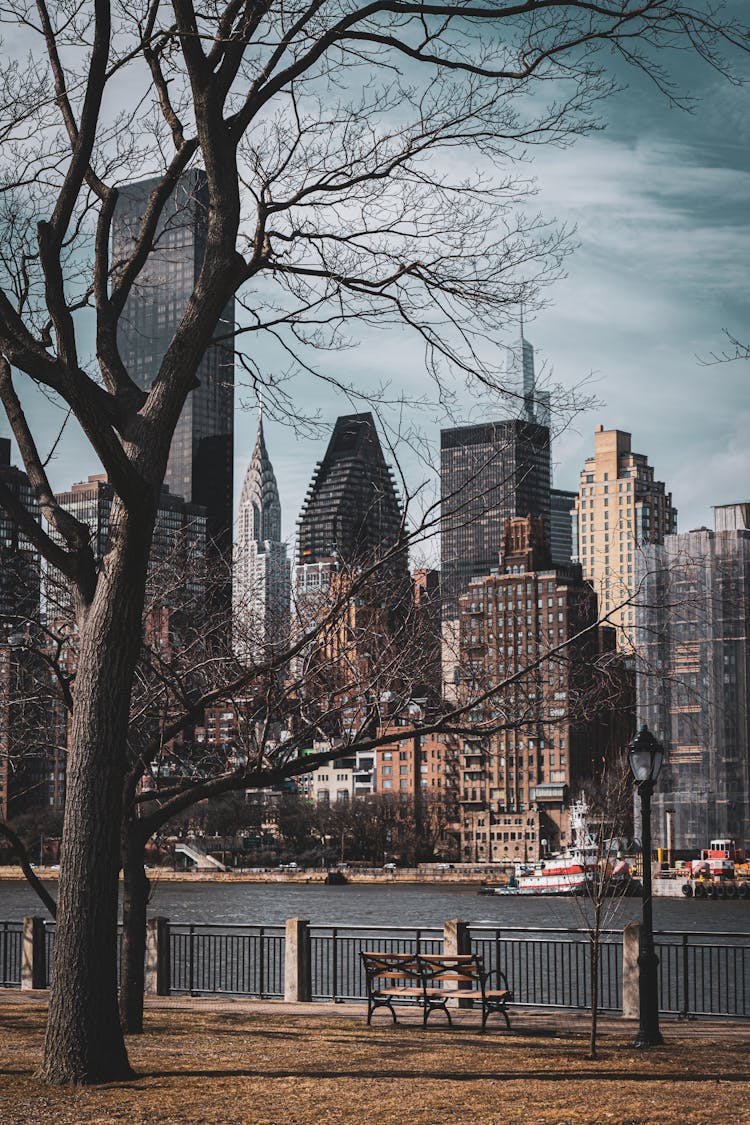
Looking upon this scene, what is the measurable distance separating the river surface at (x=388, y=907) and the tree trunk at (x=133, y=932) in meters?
53.4

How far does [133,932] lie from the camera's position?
17016mm

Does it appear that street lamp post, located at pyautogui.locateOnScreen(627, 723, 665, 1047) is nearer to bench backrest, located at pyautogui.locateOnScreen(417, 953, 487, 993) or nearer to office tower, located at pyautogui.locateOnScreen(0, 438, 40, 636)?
bench backrest, located at pyautogui.locateOnScreen(417, 953, 487, 993)

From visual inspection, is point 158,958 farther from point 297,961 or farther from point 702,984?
point 702,984

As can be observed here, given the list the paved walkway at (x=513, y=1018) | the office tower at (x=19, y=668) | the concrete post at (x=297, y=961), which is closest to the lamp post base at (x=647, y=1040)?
the paved walkway at (x=513, y=1018)

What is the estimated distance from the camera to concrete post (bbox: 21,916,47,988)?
2441 centimetres

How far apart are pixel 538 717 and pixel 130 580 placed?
250 inches

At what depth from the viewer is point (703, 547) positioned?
100m

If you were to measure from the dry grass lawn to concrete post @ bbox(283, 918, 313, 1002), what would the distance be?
167 inches

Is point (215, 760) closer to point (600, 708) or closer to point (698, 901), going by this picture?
point (600, 708)

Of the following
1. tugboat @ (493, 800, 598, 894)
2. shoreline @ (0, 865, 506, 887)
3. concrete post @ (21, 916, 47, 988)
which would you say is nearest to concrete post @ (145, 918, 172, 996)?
concrete post @ (21, 916, 47, 988)

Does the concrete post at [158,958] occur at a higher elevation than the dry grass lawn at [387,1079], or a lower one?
lower

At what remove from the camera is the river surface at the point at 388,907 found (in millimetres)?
82688

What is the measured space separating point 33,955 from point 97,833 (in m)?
14.4

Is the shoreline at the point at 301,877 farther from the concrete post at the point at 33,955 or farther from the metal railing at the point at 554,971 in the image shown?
the concrete post at the point at 33,955
